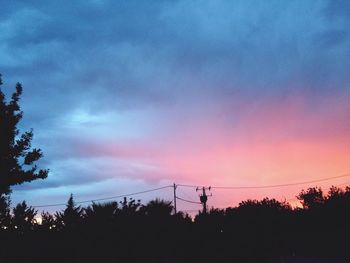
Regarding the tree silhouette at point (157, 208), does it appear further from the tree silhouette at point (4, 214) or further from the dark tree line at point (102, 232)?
the tree silhouette at point (4, 214)

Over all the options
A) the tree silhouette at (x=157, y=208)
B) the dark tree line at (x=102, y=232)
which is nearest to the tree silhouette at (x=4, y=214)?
the dark tree line at (x=102, y=232)

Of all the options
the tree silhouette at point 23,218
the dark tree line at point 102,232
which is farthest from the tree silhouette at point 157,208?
the tree silhouette at point 23,218

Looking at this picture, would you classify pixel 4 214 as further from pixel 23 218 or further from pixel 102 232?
pixel 102 232

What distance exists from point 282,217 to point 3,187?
1199 inches

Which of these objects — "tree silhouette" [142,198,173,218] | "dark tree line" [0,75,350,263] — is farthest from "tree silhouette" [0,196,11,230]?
"tree silhouette" [142,198,173,218]

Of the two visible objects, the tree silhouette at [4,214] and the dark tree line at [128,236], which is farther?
the tree silhouette at [4,214]

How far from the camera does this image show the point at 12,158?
68.1ft

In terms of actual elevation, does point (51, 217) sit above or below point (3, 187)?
below

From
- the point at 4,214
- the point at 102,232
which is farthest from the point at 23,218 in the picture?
the point at 102,232

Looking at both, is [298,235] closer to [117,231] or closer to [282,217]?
[282,217]

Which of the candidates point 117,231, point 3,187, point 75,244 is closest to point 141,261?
point 117,231

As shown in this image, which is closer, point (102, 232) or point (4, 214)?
point (102, 232)

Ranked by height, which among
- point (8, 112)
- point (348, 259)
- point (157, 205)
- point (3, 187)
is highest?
point (8, 112)

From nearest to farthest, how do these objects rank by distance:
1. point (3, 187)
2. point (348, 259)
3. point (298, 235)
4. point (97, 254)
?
point (97, 254) → point (3, 187) → point (348, 259) → point (298, 235)
